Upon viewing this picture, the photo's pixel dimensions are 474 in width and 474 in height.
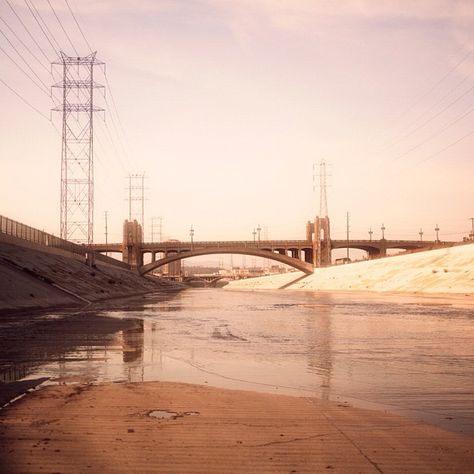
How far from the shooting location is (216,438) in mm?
7125

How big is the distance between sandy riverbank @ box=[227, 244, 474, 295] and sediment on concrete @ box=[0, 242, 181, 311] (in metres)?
39.0

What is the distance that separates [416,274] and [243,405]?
73136 mm

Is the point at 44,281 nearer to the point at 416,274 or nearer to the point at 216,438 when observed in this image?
the point at 216,438

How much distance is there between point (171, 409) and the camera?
8.77 m

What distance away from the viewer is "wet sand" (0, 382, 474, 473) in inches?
242

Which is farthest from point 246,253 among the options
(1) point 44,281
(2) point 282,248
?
(1) point 44,281

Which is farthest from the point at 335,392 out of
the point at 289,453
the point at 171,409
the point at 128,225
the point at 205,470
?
the point at 128,225

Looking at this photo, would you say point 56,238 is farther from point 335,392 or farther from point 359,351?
point 335,392

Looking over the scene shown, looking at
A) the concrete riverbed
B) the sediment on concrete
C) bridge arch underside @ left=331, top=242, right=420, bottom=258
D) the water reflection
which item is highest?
bridge arch underside @ left=331, top=242, right=420, bottom=258

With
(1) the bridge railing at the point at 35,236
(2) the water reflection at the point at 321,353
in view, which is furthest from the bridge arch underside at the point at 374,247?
(2) the water reflection at the point at 321,353

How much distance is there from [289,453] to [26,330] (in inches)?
773

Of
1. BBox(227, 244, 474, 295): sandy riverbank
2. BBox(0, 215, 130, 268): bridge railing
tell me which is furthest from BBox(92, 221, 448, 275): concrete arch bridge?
BBox(0, 215, 130, 268): bridge railing

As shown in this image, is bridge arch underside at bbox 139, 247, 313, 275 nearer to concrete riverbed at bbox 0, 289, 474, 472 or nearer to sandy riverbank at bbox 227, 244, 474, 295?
sandy riverbank at bbox 227, 244, 474, 295

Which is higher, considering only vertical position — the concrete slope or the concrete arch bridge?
the concrete arch bridge
